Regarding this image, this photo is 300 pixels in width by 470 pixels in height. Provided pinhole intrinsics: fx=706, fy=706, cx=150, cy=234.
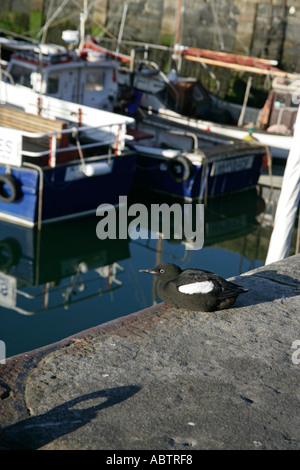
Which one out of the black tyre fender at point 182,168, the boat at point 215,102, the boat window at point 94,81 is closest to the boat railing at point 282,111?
the boat at point 215,102

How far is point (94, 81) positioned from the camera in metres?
15.0

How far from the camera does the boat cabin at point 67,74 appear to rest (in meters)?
13.9

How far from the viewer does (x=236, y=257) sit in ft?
38.6

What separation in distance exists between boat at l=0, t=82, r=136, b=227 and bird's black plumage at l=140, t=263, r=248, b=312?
633 centimetres

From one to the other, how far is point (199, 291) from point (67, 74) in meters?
10.4

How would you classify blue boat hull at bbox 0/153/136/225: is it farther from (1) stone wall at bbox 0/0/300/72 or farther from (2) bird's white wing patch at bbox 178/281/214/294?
(1) stone wall at bbox 0/0/300/72

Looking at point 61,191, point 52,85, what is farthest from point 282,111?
point 61,191

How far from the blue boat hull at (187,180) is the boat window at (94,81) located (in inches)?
80.8

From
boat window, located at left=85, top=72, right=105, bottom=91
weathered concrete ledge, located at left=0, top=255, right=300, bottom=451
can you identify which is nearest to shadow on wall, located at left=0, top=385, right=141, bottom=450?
weathered concrete ledge, located at left=0, top=255, right=300, bottom=451

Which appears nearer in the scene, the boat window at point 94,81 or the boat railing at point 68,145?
the boat railing at point 68,145

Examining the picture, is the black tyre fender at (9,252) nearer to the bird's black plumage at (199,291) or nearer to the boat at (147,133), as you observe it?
the boat at (147,133)

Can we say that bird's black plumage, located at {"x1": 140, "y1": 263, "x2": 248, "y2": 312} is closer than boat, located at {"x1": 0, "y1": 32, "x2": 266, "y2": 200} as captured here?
Yes

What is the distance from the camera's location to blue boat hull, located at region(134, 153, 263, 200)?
13.8 meters
